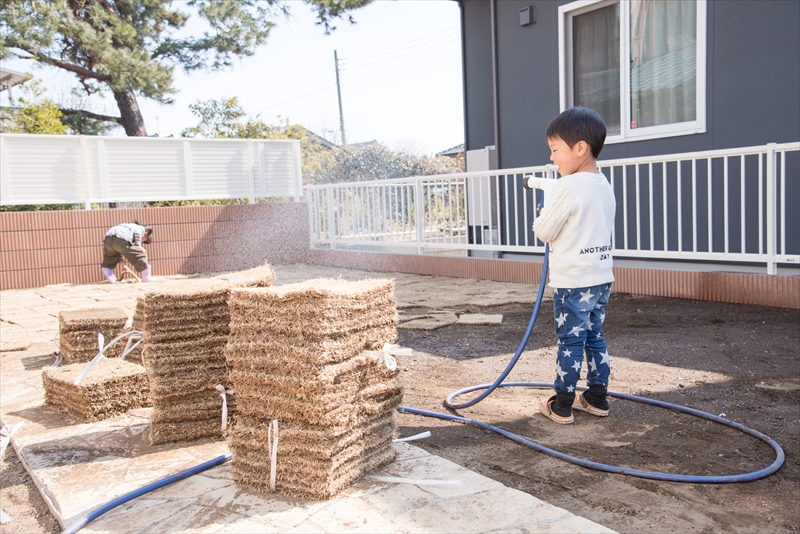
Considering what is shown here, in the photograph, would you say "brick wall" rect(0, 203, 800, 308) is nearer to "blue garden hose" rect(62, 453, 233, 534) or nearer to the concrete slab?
the concrete slab

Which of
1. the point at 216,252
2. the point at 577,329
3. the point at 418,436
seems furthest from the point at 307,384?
the point at 216,252

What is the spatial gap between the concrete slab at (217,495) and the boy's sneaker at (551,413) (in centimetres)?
77

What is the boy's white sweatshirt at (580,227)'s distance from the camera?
309 centimetres

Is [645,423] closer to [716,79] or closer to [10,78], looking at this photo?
[716,79]

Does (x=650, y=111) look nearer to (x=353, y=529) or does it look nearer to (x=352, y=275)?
(x=352, y=275)

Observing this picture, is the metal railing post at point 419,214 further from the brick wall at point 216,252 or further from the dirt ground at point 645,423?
the dirt ground at point 645,423

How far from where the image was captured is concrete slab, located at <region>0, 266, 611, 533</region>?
2117 millimetres

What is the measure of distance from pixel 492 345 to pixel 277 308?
2871 millimetres

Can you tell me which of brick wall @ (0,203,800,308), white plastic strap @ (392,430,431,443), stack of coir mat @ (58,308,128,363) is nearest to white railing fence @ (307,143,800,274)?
brick wall @ (0,203,800,308)

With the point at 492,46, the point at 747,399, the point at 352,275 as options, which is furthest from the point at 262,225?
the point at 747,399

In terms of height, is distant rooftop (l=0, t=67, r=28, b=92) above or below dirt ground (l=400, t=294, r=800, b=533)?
above

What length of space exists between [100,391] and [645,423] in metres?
2.69

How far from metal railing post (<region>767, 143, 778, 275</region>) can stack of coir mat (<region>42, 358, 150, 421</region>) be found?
4709 mm

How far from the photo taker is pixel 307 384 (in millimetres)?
2256
